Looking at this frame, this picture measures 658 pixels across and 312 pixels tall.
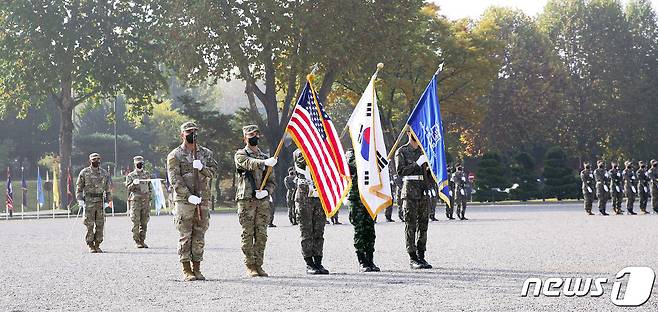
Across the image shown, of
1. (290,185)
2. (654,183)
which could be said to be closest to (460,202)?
(290,185)

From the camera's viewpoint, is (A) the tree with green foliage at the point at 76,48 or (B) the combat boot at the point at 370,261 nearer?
(B) the combat boot at the point at 370,261

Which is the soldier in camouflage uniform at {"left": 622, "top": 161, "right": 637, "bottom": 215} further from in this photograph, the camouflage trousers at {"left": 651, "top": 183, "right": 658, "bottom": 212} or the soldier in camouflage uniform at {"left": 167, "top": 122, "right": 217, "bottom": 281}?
the soldier in camouflage uniform at {"left": 167, "top": 122, "right": 217, "bottom": 281}

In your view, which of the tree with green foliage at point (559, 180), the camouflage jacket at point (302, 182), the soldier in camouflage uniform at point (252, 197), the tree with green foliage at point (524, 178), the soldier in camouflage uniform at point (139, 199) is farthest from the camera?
the tree with green foliage at point (524, 178)

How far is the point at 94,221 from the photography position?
2319 cm

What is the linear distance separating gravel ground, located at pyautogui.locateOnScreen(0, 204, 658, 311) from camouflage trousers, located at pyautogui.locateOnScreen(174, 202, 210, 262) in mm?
396

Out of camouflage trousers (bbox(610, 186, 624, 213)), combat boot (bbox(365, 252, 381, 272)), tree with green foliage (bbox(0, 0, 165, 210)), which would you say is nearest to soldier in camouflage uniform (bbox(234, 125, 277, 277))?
combat boot (bbox(365, 252, 381, 272))

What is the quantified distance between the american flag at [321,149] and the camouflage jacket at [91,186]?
29.6ft

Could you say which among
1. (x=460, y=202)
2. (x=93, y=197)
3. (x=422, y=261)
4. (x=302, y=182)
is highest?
(x=93, y=197)

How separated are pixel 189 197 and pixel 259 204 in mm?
925

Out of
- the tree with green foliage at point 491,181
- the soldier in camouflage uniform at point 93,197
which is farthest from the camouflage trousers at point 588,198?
the tree with green foliage at point 491,181

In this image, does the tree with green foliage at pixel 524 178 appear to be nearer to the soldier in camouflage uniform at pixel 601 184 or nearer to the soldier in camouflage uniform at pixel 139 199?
the soldier in camouflage uniform at pixel 601 184

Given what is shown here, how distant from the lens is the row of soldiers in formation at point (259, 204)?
15.2 metres

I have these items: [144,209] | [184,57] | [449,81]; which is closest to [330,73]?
[184,57]

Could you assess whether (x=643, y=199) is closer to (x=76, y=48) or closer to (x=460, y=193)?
(x=460, y=193)
